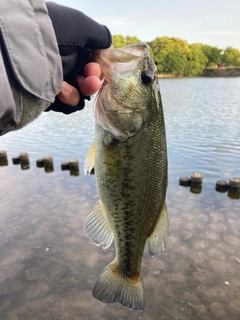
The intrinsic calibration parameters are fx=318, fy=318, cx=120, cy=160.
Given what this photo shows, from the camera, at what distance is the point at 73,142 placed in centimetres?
1478

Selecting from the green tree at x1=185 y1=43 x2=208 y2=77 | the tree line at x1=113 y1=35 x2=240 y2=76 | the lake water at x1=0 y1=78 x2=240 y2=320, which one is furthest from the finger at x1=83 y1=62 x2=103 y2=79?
the green tree at x1=185 y1=43 x2=208 y2=77

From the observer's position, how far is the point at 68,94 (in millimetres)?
2047

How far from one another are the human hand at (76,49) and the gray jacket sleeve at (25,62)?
0.32 metres

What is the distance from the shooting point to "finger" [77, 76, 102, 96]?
1.92m

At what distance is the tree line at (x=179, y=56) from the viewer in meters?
74.3

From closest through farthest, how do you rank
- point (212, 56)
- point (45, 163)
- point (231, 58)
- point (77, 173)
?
point (77, 173) < point (45, 163) < point (212, 56) < point (231, 58)

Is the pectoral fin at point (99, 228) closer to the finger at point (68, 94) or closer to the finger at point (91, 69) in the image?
the finger at point (68, 94)

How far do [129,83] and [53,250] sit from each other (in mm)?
4319

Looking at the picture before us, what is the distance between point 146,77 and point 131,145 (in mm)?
428

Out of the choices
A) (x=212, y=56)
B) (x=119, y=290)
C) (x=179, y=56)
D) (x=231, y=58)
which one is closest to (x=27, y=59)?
(x=119, y=290)

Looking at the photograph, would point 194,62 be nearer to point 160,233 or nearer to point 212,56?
point 212,56

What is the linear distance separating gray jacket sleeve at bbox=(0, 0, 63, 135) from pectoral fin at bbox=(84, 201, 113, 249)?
3.37ft

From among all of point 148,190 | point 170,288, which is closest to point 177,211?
point 170,288

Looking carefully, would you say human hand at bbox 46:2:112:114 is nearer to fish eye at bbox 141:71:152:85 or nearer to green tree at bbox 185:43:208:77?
fish eye at bbox 141:71:152:85
